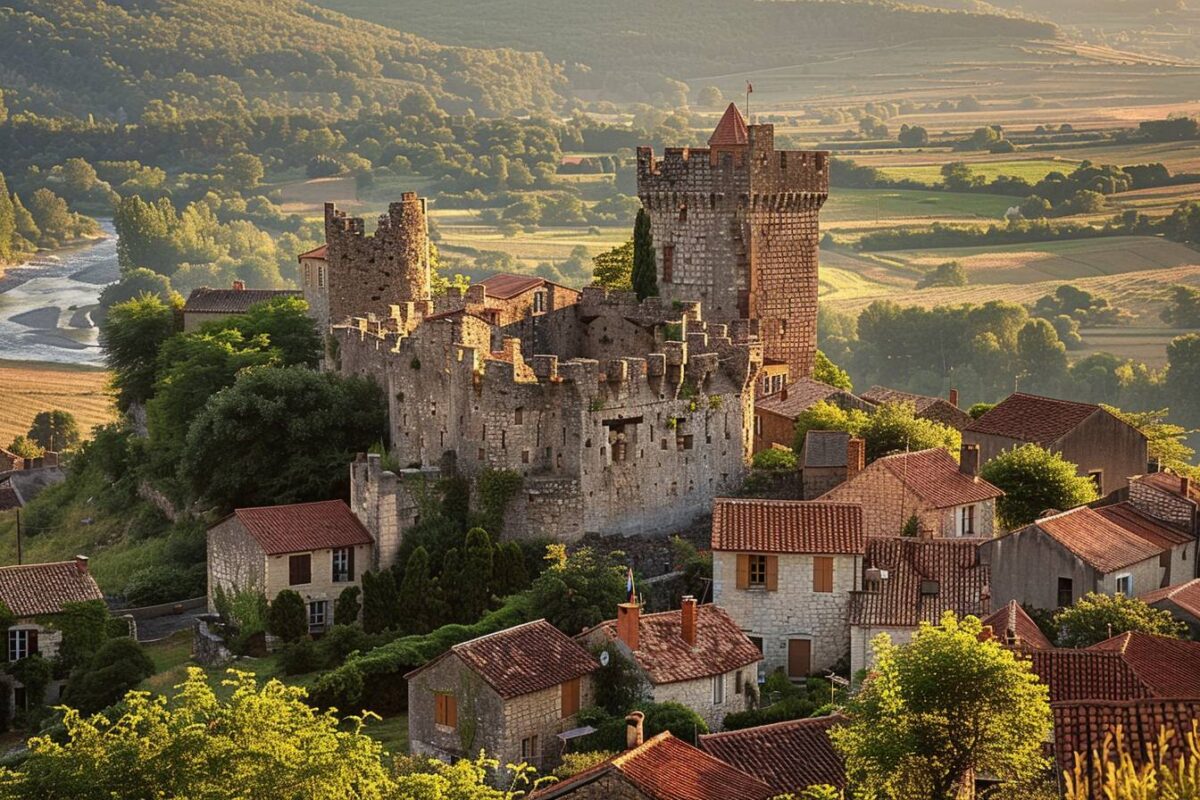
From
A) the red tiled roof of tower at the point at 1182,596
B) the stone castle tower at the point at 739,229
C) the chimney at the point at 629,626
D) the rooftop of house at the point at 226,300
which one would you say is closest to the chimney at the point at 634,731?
the chimney at the point at 629,626

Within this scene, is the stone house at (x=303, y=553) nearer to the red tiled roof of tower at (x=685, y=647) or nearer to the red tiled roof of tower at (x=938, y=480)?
the red tiled roof of tower at (x=685, y=647)

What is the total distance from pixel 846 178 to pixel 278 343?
92690mm

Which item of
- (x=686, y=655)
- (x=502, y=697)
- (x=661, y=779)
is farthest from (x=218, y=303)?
(x=661, y=779)

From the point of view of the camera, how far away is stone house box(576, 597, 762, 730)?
49.6 m

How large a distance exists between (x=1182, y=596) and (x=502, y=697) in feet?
52.1

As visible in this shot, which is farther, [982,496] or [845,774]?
[982,496]

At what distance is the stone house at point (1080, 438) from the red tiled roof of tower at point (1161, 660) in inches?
596

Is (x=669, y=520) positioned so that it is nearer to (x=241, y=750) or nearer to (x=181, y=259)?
(x=241, y=750)

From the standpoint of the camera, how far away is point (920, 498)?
2261 inches

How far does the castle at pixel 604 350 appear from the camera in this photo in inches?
2275

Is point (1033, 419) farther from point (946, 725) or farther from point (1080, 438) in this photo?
point (946, 725)

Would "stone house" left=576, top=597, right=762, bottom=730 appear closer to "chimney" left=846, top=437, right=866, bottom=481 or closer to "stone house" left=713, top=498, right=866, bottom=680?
"stone house" left=713, top=498, right=866, bottom=680

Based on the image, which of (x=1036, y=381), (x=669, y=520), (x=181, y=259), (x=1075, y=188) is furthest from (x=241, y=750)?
(x=181, y=259)

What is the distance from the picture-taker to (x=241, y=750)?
4072 cm
